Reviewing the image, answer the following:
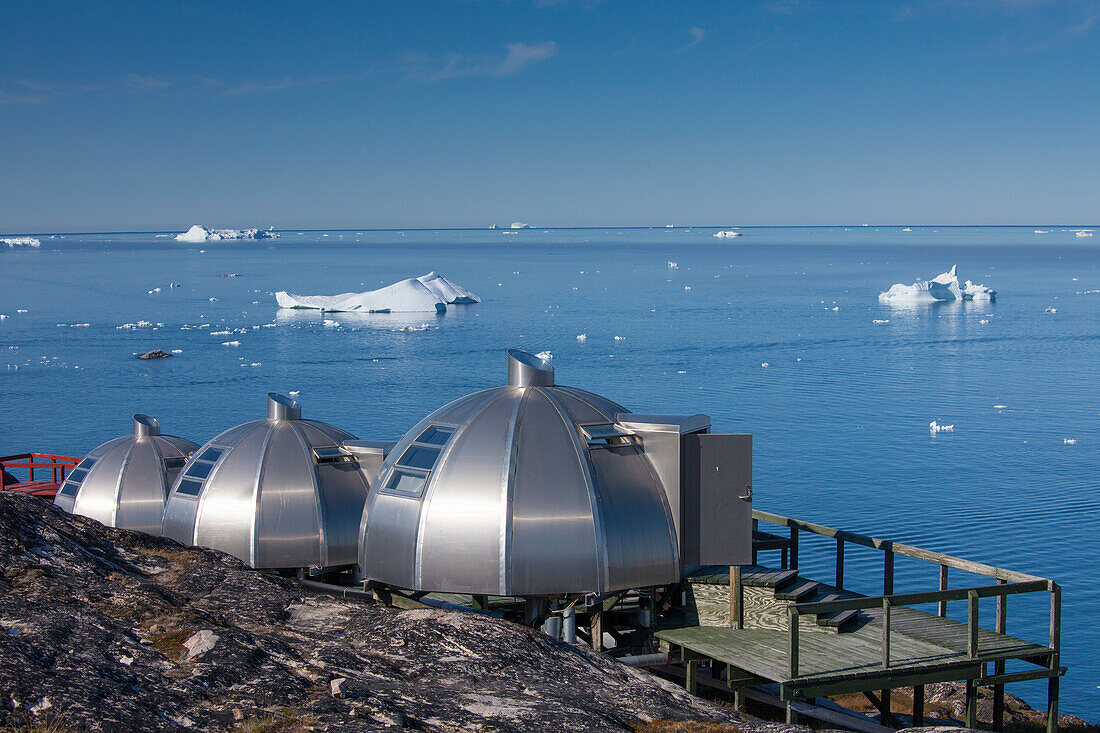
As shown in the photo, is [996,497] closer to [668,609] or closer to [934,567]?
[934,567]

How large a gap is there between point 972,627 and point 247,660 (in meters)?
9.90

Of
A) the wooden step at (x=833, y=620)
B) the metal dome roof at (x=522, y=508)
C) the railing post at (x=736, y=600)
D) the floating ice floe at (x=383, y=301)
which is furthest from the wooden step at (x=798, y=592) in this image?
the floating ice floe at (x=383, y=301)

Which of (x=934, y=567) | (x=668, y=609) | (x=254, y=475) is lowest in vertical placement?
(x=934, y=567)

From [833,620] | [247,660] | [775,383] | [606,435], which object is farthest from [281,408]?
[775,383]

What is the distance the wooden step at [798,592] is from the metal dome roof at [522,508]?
1.61 m

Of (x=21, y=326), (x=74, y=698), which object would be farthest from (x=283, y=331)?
(x=74, y=698)

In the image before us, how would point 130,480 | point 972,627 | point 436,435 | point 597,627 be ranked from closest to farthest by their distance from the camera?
point 972,627 < point 597,627 < point 436,435 < point 130,480

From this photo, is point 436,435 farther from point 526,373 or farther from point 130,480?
point 130,480

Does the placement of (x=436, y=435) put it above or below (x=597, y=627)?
above

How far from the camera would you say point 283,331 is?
8925 centimetres

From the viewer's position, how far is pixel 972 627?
13.6 m

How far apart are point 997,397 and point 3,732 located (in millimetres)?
59453

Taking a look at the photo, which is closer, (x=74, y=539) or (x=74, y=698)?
(x=74, y=698)

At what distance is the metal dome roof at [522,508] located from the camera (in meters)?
14.3
